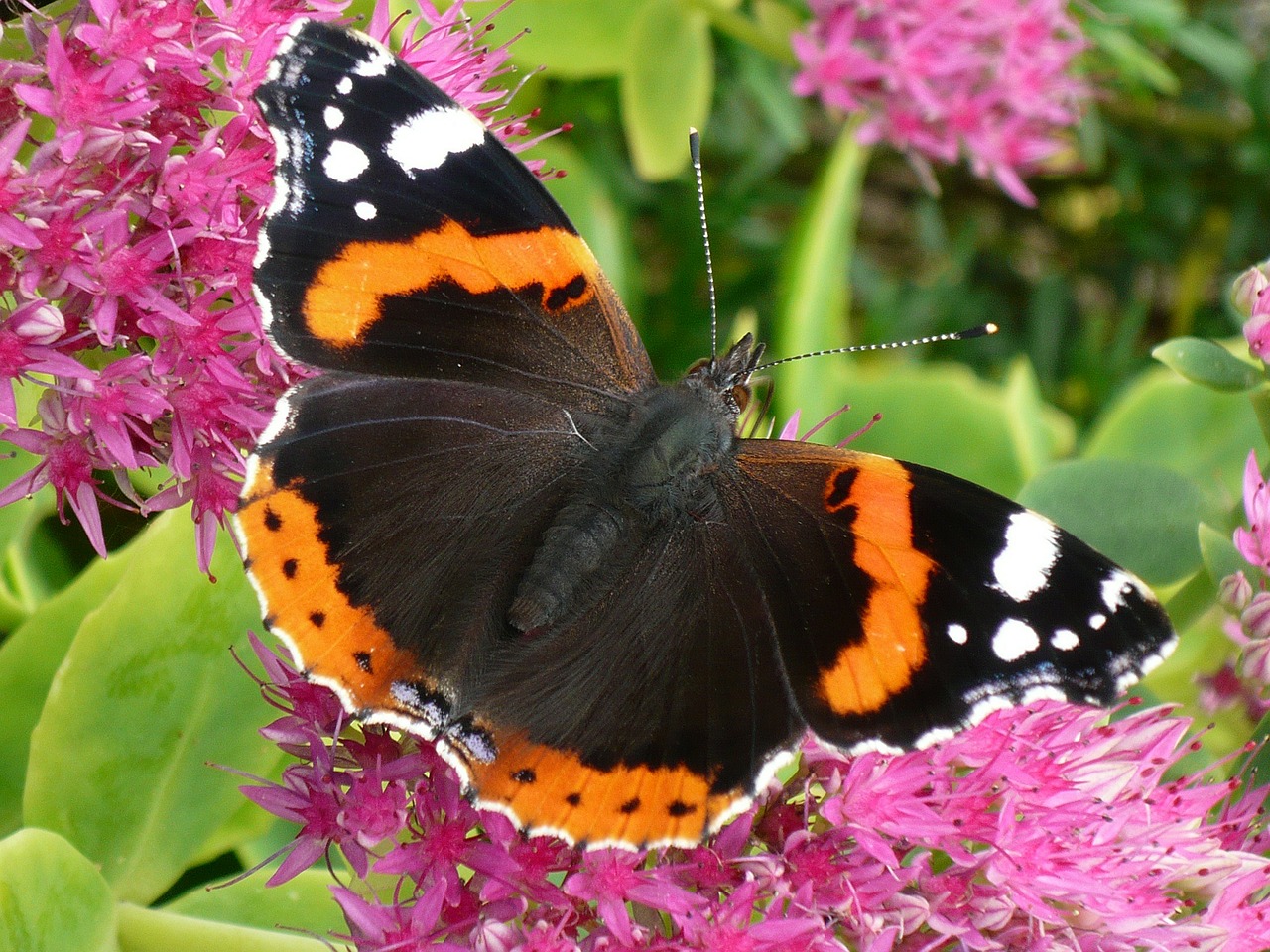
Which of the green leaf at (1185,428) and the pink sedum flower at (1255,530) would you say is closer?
the pink sedum flower at (1255,530)

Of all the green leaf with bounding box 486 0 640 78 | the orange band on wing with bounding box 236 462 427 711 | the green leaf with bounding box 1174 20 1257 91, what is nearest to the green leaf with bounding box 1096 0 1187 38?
the green leaf with bounding box 1174 20 1257 91

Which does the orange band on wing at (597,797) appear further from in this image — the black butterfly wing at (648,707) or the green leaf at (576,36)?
the green leaf at (576,36)

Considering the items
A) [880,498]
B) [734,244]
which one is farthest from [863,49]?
[880,498]

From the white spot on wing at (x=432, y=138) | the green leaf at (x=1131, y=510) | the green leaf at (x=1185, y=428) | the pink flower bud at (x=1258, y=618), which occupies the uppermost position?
the white spot on wing at (x=432, y=138)

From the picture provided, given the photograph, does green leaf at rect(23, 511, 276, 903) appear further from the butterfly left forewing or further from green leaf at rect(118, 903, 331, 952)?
the butterfly left forewing

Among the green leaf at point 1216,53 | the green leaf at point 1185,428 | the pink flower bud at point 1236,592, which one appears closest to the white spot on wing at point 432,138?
the pink flower bud at point 1236,592

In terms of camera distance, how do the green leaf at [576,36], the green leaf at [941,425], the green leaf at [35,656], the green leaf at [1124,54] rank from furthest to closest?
the green leaf at [1124,54] < the green leaf at [941,425] < the green leaf at [576,36] < the green leaf at [35,656]

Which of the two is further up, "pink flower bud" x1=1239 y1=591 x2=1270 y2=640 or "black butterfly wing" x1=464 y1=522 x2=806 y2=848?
"black butterfly wing" x1=464 y1=522 x2=806 y2=848

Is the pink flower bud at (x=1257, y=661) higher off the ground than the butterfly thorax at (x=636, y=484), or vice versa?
the butterfly thorax at (x=636, y=484)
